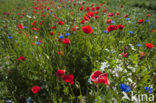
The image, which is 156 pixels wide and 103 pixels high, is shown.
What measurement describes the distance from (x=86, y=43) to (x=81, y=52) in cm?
14

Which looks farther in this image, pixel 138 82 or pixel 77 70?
pixel 77 70

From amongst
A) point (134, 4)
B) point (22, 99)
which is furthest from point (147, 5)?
point (22, 99)

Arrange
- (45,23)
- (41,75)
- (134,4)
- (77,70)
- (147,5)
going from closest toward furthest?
(41,75) → (77,70) → (45,23) → (147,5) → (134,4)

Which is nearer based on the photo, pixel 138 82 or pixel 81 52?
pixel 138 82

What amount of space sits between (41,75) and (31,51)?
1.21 feet

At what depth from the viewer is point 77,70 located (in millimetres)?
1396

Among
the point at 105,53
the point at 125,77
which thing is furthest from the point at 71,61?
the point at 125,77

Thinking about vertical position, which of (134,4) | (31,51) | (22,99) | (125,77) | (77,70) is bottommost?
(22,99)

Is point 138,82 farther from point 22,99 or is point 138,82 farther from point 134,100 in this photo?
point 22,99

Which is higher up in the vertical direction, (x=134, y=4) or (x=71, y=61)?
(x=134, y=4)

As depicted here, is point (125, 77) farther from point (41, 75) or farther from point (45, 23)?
point (45, 23)

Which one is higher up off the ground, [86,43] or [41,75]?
[86,43]

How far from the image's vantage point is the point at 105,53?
1.43 meters

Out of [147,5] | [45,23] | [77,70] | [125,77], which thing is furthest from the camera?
[147,5]
